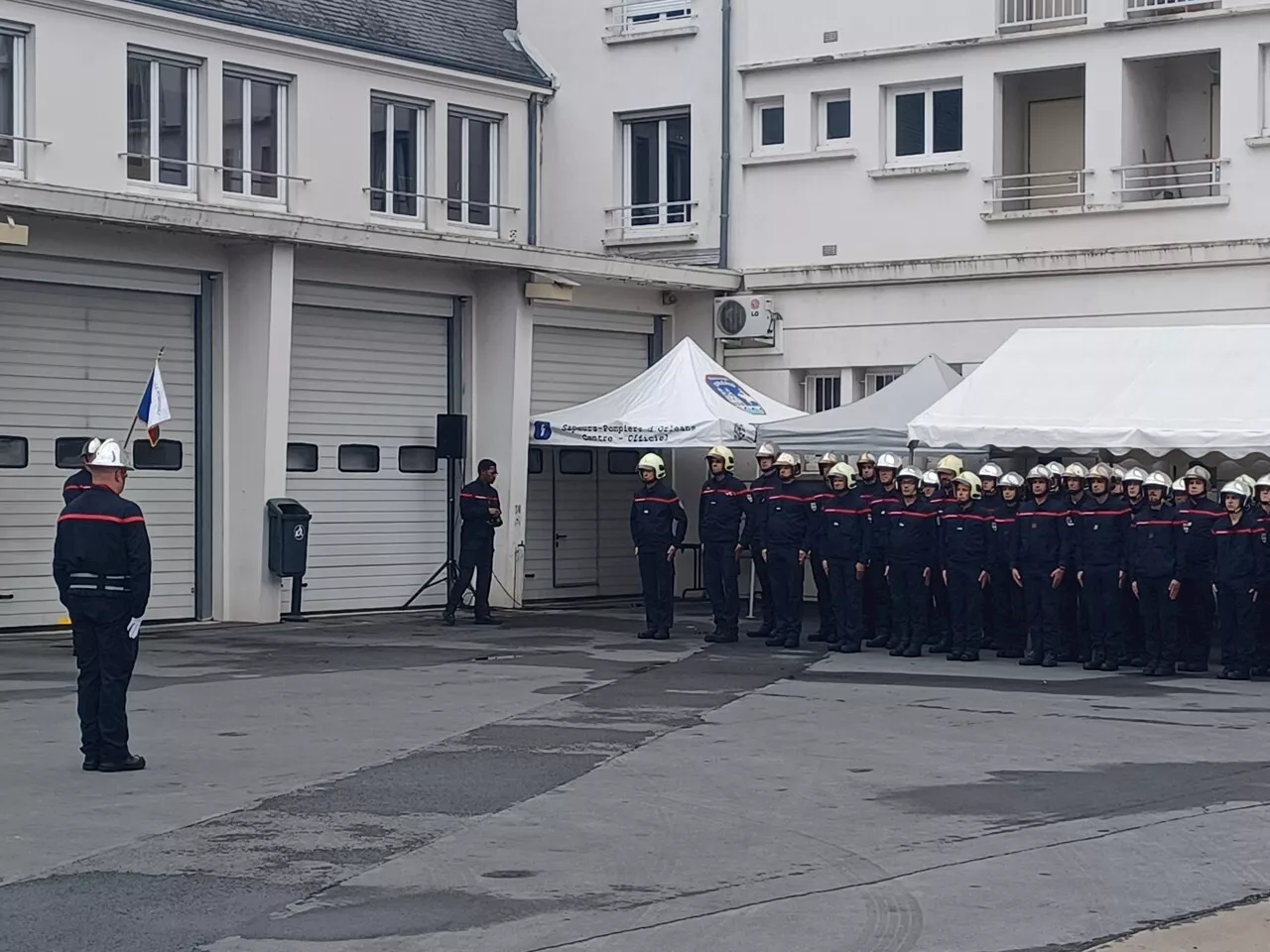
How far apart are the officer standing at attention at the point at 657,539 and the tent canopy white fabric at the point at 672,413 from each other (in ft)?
6.48

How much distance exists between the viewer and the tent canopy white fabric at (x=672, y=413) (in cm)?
2322

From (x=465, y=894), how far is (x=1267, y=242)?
1724 cm

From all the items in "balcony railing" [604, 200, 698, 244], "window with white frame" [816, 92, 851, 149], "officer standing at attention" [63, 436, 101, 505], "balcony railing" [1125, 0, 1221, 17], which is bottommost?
"officer standing at attention" [63, 436, 101, 505]

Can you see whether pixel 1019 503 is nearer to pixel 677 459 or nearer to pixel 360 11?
pixel 677 459

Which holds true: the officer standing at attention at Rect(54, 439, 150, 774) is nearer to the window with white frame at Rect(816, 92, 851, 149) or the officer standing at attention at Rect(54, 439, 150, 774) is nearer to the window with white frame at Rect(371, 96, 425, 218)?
the window with white frame at Rect(371, 96, 425, 218)

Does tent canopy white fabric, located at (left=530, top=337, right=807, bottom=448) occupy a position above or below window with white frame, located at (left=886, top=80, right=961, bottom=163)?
below

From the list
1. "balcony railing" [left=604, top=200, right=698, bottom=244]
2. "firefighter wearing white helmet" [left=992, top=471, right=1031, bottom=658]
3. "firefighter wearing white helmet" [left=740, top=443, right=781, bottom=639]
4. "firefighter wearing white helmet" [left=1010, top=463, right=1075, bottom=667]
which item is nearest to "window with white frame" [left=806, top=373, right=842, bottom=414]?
"balcony railing" [left=604, top=200, right=698, bottom=244]

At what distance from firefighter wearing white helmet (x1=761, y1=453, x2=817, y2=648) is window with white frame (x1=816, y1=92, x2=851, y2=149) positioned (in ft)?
25.0

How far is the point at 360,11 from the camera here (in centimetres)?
2644

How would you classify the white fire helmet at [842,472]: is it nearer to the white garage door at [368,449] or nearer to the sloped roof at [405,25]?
the white garage door at [368,449]

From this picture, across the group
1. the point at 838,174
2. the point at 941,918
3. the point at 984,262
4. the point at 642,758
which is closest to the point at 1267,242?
the point at 984,262

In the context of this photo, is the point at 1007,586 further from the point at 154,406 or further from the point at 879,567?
the point at 154,406

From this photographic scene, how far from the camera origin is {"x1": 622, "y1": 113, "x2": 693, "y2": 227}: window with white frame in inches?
1106

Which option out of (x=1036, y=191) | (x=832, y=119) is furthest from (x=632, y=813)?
(x=832, y=119)
